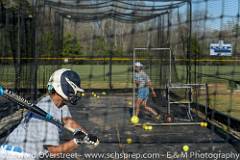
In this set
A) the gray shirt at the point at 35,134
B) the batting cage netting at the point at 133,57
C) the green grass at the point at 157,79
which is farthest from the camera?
the green grass at the point at 157,79

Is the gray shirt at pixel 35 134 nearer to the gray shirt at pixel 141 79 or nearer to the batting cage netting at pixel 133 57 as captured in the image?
the batting cage netting at pixel 133 57

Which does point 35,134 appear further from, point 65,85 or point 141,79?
point 141,79

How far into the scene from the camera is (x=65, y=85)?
2.81 meters

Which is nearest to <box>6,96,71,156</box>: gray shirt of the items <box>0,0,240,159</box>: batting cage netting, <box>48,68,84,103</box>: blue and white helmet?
<box>48,68,84,103</box>: blue and white helmet

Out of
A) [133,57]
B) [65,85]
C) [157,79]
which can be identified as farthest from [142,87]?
[65,85]

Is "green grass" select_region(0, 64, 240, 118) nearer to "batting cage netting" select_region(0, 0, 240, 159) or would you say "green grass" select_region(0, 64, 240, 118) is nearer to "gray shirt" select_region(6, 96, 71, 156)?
"batting cage netting" select_region(0, 0, 240, 159)

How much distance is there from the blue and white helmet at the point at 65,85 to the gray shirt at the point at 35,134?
163 mm

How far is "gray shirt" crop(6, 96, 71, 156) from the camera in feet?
9.07

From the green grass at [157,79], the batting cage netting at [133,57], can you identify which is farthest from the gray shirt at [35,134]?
the green grass at [157,79]

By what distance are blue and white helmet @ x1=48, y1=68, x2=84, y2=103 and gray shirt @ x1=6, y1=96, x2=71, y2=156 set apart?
0.16 m

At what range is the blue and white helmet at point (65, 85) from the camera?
2807mm

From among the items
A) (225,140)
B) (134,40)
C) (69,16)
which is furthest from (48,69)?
(225,140)

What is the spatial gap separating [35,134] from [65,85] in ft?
1.25

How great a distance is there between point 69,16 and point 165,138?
5.23 metres
